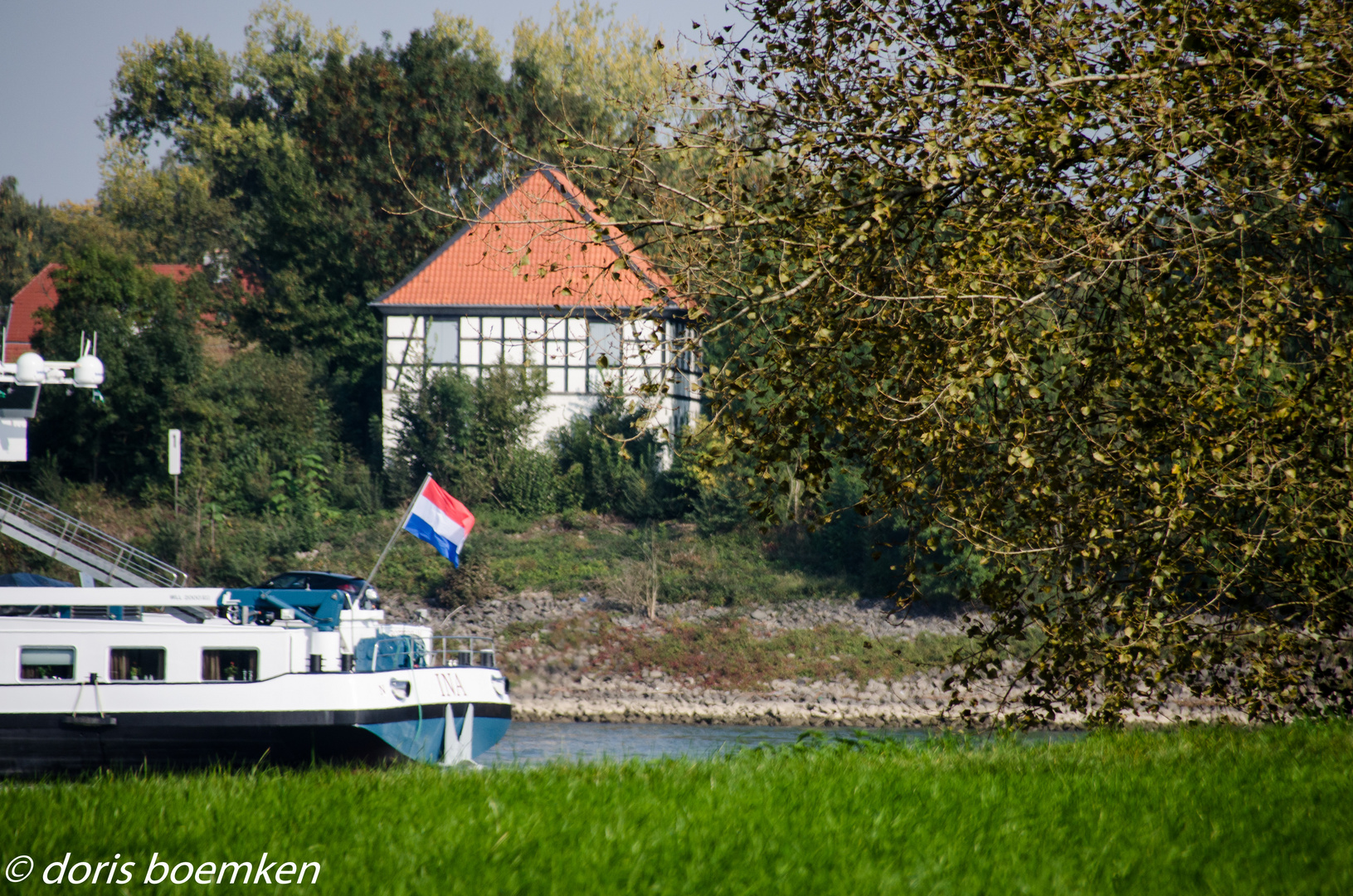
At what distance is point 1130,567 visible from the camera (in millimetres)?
8641

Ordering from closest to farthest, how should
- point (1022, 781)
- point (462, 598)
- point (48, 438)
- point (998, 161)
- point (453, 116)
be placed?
point (1022, 781) → point (998, 161) → point (462, 598) → point (48, 438) → point (453, 116)

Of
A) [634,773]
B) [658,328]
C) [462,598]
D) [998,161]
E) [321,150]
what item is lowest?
[462,598]

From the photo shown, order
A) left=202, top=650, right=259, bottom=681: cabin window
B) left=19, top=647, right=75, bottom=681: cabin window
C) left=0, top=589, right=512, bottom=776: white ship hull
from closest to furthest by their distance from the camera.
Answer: left=0, top=589, right=512, bottom=776: white ship hull, left=19, top=647, right=75, bottom=681: cabin window, left=202, top=650, right=259, bottom=681: cabin window

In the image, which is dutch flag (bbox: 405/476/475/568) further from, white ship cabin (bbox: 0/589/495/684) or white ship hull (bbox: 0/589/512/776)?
white ship hull (bbox: 0/589/512/776)

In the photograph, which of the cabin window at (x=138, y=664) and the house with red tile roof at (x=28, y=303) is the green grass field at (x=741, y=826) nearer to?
the cabin window at (x=138, y=664)

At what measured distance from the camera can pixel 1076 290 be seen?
8781mm

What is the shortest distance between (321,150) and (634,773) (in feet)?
163

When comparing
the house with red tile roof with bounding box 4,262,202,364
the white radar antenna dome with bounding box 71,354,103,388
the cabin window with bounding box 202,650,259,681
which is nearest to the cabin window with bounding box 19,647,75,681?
the cabin window with bounding box 202,650,259,681

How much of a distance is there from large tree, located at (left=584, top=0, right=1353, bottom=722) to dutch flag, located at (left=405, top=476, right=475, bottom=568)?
35.9 feet

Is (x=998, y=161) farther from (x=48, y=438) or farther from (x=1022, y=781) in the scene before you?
(x=48, y=438)

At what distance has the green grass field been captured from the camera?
13.9ft

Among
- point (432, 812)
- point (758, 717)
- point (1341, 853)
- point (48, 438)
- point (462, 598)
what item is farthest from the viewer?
point (48, 438)

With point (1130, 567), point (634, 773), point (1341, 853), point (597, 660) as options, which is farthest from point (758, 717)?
point (1341, 853)

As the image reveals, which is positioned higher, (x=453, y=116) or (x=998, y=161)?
(x=453, y=116)
